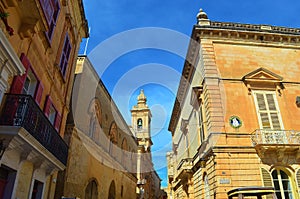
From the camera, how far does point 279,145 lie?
10117 millimetres

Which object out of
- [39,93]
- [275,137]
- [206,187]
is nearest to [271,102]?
[275,137]

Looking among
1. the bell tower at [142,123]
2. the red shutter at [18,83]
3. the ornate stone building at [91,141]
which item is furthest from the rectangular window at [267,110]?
the bell tower at [142,123]

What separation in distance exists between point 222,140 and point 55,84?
7759mm

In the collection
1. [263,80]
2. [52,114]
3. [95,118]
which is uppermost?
[263,80]

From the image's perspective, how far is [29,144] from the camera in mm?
5445

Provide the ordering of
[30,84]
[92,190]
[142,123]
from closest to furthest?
[30,84] < [92,190] < [142,123]

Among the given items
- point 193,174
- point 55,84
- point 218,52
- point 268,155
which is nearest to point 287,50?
point 218,52

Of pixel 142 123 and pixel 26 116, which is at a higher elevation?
pixel 142 123

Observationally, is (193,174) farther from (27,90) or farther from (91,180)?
(27,90)

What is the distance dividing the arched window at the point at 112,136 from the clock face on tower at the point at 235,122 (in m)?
12.5

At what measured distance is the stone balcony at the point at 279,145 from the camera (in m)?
10.2

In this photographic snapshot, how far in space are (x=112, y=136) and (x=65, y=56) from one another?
13298 mm

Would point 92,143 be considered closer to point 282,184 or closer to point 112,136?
point 112,136

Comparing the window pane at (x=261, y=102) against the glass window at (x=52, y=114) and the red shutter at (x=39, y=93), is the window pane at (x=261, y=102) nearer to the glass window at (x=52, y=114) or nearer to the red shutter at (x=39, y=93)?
the glass window at (x=52, y=114)
